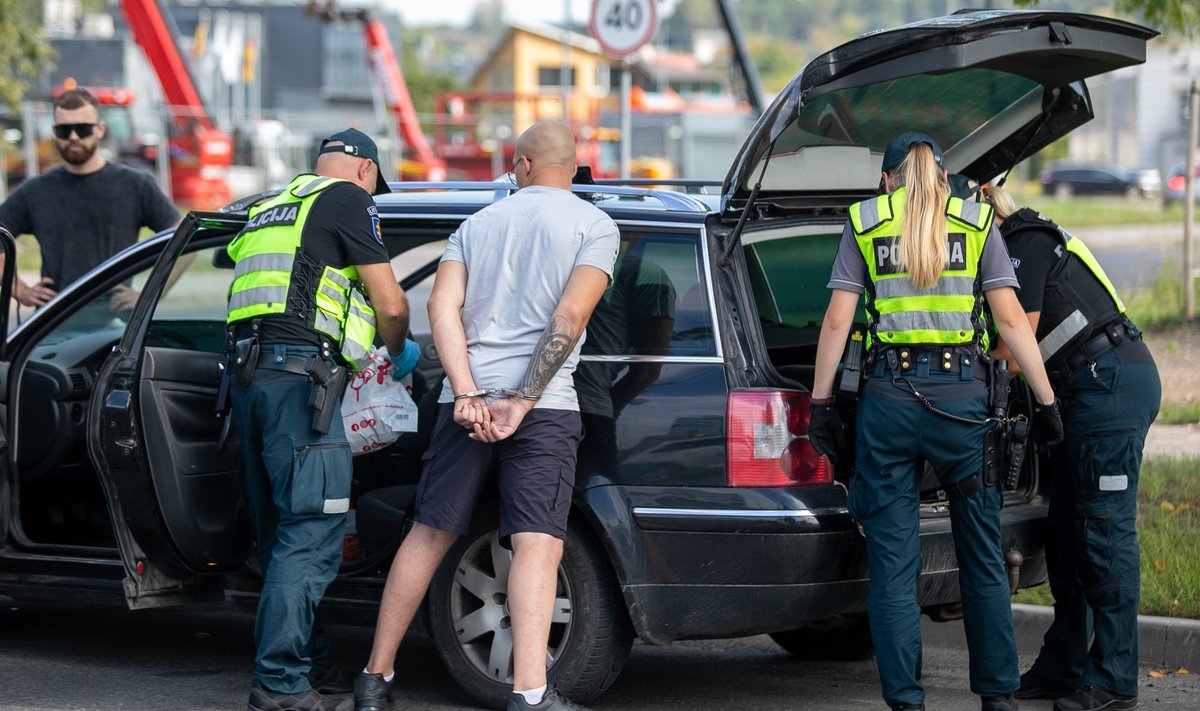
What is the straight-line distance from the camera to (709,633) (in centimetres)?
442

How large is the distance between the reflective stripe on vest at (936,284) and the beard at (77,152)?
3964 millimetres

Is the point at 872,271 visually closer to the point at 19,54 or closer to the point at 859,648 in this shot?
the point at 859,648

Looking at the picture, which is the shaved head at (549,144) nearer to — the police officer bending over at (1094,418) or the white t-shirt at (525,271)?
the white t-shirt at (525,271)

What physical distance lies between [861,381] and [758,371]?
303 mm

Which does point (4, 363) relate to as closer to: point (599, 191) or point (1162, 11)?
point (599, 191)

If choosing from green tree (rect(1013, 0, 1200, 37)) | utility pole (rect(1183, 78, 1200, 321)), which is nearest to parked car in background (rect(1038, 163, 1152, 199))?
utility pole (rect(1183, 78, 1200, 321))

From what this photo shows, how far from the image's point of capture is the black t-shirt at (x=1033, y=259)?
4555mm

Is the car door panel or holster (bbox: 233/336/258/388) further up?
holster (bbox: 233/336/258/388)

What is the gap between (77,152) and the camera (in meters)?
6.80

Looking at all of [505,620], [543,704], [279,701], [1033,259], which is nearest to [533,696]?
[543,704]

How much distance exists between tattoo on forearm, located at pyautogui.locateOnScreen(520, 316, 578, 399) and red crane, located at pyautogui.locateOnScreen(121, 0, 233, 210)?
2541cm

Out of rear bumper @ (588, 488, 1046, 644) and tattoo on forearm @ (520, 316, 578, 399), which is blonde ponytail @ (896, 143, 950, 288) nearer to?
rear bumper @ (588, 488, 1046, 644)

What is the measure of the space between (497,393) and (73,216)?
3292 millimetres

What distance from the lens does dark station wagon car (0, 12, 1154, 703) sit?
14.3ft
